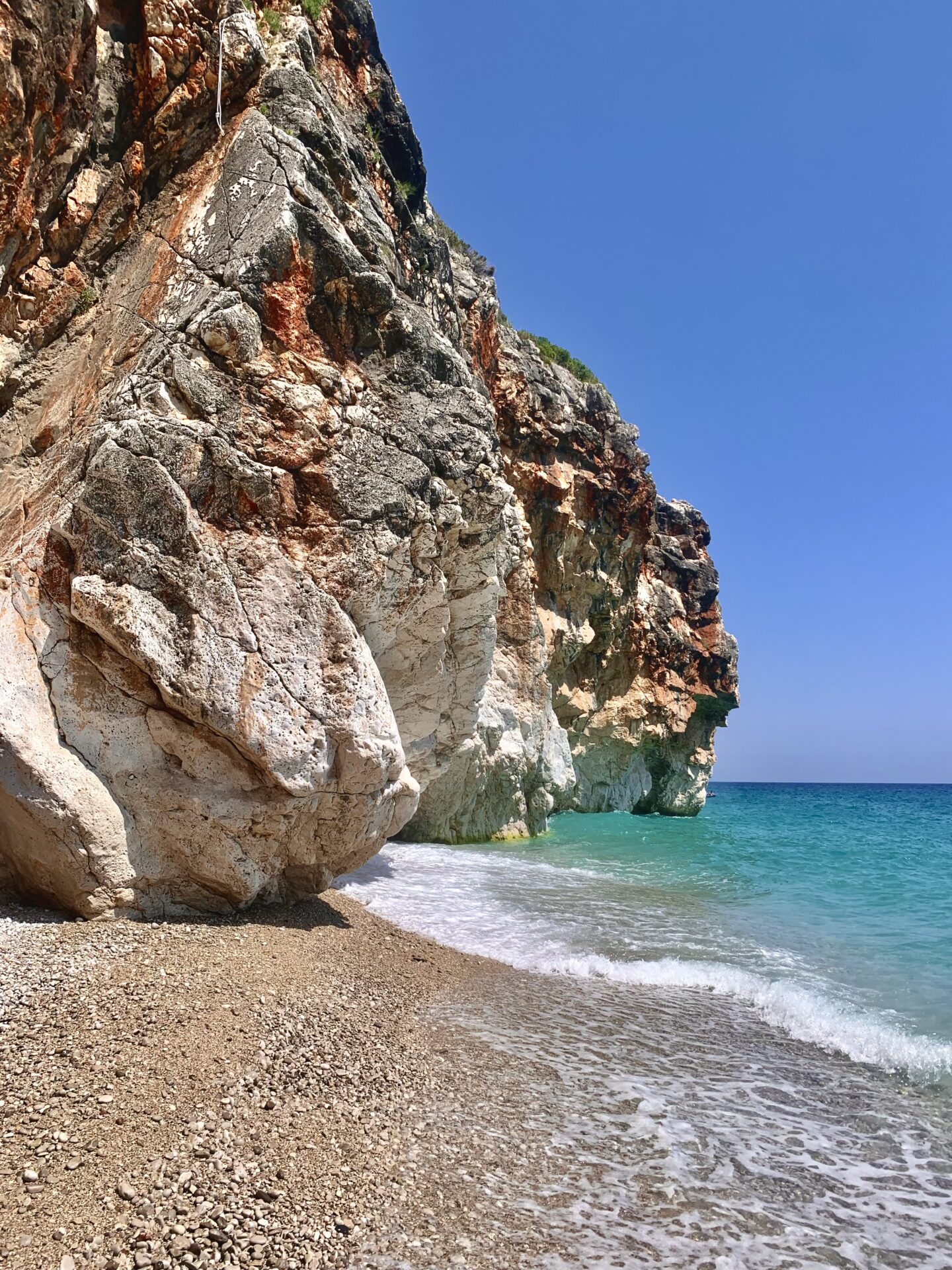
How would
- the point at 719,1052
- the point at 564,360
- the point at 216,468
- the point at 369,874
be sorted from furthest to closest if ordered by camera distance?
the point at 564,360, the point at 369,874, the point at 216,468, the point at 719,1052

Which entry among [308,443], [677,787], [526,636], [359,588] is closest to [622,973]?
[359,588]

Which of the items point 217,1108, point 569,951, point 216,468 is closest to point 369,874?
point 569,951

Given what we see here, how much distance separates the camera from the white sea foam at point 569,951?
22.0ft

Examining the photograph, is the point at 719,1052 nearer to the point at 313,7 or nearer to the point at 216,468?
the point at 216,468

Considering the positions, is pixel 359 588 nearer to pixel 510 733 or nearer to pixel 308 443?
pixel 308 443

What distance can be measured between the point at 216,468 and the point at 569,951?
24.5 feet

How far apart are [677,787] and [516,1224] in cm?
4027

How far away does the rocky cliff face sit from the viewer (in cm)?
683

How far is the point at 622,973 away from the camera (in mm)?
8273

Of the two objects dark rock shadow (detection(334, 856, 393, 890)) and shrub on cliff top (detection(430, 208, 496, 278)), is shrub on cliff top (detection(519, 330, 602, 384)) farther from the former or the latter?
dark rock shadow (detection(334, 856, 393, 890))

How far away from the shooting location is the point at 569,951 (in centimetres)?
891

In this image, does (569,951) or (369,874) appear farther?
(369,874)

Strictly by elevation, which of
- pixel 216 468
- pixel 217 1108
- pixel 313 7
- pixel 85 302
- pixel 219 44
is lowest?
pixel 217 1108

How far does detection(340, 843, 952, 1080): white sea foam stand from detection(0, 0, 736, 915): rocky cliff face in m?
2.26
